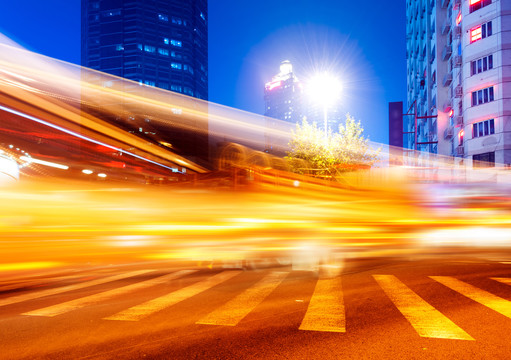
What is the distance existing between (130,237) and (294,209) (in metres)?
4.62

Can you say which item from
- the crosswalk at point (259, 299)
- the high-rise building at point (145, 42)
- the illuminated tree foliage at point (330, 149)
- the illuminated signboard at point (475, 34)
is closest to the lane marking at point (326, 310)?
the crosswalk at point (259, 299)

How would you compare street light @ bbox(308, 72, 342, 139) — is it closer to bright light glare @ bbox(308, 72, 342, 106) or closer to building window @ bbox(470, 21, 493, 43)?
bright light glare @ bbox(308, 72, 342, 106)

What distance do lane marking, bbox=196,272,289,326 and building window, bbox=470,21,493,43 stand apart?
4269 cm

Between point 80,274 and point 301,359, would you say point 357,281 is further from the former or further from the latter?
point 80,274

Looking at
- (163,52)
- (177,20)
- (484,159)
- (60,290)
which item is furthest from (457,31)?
(177,20)

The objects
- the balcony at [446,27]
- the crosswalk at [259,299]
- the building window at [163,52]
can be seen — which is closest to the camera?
the crosswalk at [259,299]

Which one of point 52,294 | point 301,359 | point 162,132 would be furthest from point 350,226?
point 162,132

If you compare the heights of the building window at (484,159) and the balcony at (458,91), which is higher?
the balcony at (458,91)

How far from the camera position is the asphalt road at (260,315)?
3.84 meters

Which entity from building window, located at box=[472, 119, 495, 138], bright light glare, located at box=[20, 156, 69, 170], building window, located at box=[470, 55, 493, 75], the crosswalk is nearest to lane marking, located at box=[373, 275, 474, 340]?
the crosswalk

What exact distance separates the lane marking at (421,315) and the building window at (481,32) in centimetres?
4222

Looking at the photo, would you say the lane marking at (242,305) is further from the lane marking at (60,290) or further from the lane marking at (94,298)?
the lane marking at (60,290)

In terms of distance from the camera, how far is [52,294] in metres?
6.43

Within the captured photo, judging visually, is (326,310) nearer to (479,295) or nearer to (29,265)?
(479,295)
